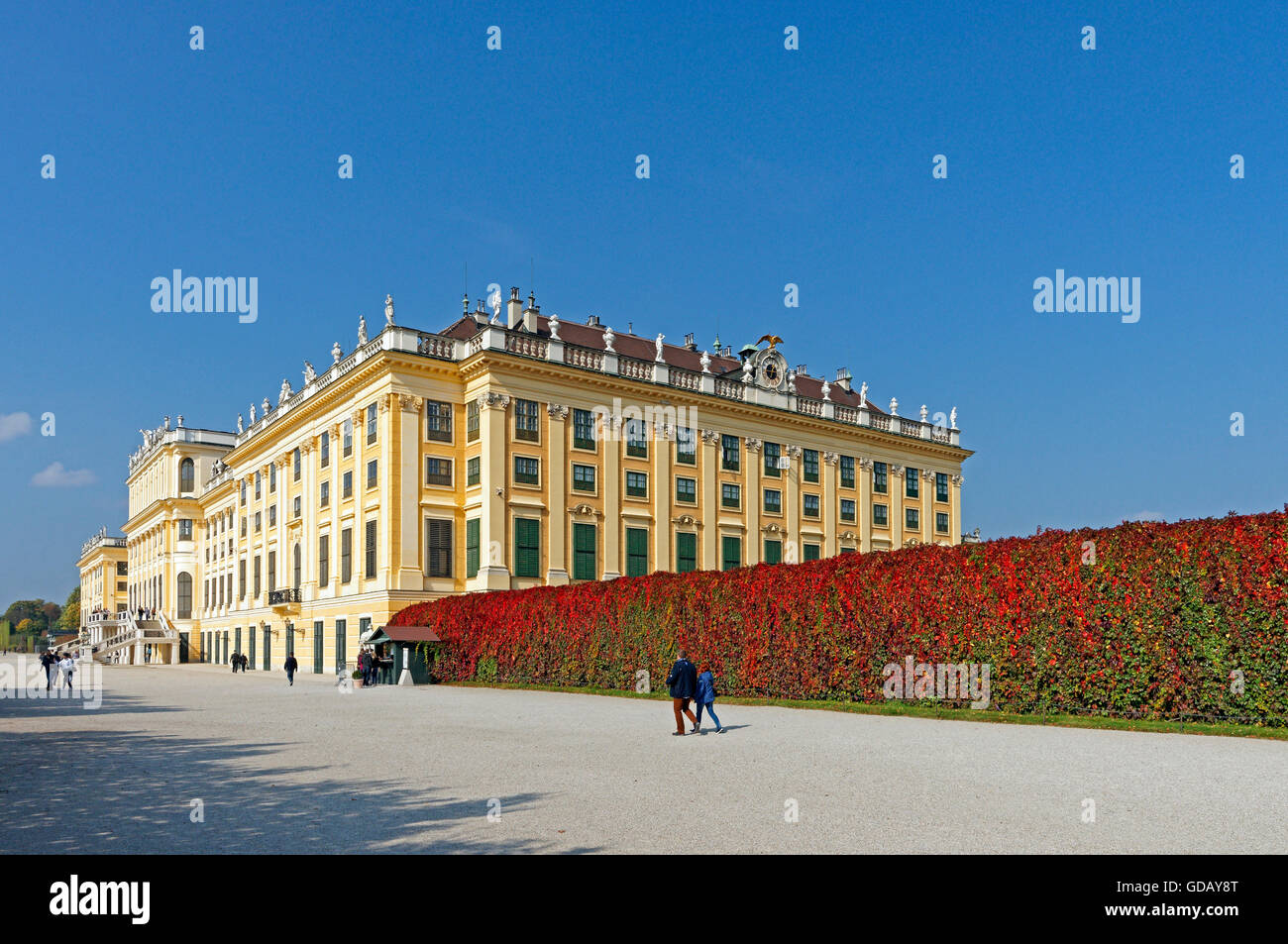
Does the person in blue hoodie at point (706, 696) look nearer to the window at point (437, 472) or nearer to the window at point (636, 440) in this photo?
the window at point (437, 472)

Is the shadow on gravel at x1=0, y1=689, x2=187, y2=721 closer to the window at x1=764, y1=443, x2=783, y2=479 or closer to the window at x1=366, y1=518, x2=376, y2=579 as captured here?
the window at x1=366, y1=518, x2=376, y2=579

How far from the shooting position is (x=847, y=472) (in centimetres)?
7231

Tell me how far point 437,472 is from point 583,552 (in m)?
9.05

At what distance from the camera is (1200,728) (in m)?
19.8

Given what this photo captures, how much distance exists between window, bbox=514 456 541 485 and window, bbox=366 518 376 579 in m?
8.02

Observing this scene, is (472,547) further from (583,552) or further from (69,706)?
(69,706)

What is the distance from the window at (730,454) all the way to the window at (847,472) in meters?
10.3

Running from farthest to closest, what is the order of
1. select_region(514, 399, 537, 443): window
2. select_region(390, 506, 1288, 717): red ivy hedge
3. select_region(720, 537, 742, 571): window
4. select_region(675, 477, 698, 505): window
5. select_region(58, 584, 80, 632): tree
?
select_region(58, 584, 80, 632): tree < select_region(720, 537, 742, 571): window < select_region(675, 477, 698, 505): window < select_region(514, 399, 537, 443): window < select_region(390, 506, 1288, 717): red ivy hedge

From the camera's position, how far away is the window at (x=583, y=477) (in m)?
57.1

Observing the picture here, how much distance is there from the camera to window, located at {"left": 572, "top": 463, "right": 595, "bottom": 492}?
57.1 metres

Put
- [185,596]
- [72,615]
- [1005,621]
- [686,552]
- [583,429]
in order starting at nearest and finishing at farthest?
[1005,621]
[583,429]
[686,552]
[185,596]
[72,615]

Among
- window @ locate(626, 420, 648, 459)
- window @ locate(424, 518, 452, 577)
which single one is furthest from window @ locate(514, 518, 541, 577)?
window @ locate(626, 420, 648, 459)

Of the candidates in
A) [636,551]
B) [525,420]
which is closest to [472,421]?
[525,420]
